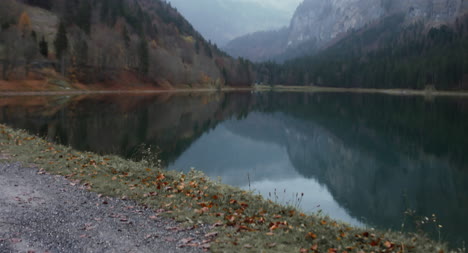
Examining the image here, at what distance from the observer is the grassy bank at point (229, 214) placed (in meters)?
7.61

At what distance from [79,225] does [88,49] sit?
10311cm

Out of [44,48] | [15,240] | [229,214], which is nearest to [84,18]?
[44,48]

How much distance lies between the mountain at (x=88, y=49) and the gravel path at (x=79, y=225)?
7537 cm

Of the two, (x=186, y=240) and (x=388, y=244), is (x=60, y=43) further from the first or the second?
(x=388, y=244)

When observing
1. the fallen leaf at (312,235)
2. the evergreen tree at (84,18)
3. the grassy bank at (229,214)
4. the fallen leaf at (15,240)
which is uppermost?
the evergreen tree at (84,18)

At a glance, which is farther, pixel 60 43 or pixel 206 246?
pixel 60 43

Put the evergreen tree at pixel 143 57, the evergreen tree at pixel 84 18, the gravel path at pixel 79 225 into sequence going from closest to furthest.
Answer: the gravel path at pixel 79 225
the evergreen tree at pixel 143 57
the evergreen tree at pixel 84 18

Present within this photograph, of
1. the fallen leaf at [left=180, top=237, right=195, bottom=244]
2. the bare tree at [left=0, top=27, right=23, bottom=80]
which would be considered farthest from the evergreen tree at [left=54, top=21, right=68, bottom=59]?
the fallen leaf at [left=180, top=237, right=195, bottom=244]

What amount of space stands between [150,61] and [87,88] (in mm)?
32741

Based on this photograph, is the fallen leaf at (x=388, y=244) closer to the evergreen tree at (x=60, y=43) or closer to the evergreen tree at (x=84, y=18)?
the evergreen tree at (x=60, y=43)

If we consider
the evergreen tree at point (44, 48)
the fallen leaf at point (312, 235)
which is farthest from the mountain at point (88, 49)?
the fallen leaf at point (312, 235)

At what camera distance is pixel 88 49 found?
330ft

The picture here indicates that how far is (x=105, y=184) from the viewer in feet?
36.6

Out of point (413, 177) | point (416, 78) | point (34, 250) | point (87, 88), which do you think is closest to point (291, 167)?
point (413, 177)
